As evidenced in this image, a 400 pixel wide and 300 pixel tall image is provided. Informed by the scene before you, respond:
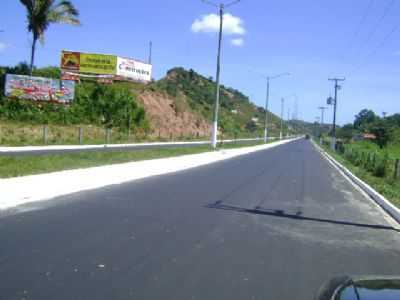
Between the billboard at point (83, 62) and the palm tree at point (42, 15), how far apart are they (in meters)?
19.9

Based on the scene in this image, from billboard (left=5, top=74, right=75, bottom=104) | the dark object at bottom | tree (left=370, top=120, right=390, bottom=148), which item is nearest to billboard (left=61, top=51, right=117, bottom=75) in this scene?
billboard (left=5, top=74, right=75, bottom=104)

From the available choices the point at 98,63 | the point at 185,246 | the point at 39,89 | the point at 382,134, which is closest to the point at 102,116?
the point at 39,89

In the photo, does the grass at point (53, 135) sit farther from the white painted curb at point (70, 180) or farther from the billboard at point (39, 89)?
the white painted curb at point (70, 180)

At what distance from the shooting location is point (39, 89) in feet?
144

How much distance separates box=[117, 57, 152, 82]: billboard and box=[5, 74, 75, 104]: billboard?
15.2 meters

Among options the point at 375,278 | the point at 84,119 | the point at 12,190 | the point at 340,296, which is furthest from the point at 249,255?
the point at 84,119

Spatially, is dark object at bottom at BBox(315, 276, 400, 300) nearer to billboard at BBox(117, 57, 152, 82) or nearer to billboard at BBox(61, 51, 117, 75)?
billboard at BBox(61, 51, 117, 75)

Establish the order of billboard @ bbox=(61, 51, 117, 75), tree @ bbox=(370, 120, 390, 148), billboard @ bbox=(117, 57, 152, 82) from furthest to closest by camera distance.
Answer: tree @ bbox=(370, 120, 390, 148)
billboard @ bbox=(117, 57, 152, 82)
billboard @ bbox=(61, 51, 117, 75)

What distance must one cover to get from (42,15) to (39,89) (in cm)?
731

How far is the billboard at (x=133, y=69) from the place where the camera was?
2420 inches

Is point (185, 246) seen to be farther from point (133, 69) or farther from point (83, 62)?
point (133, 69)

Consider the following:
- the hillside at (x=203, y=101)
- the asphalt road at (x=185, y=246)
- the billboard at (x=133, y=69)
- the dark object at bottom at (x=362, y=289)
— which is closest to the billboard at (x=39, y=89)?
the billboard at (x=133, y=69)

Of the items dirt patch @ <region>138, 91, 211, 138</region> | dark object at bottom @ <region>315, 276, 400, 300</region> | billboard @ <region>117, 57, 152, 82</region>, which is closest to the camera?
dark object at bottom @ <region>315, 276, 400, 300</region>

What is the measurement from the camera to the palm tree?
1521 inches
